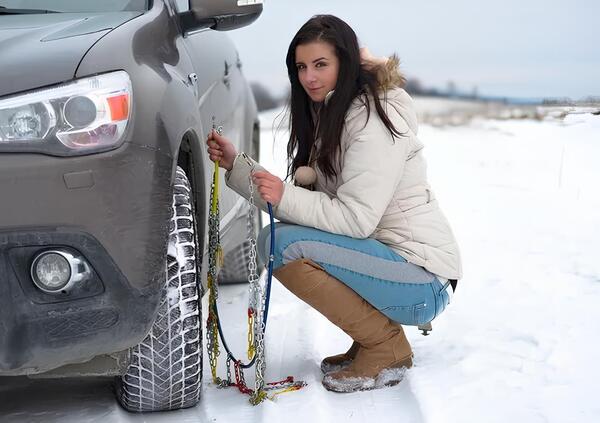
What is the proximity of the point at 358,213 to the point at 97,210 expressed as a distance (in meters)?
0.90

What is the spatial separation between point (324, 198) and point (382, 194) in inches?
7.4

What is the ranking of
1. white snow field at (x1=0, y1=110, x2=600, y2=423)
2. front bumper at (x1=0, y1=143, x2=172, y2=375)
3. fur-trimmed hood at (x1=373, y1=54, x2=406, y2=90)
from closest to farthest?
front bumper at (x1=0, y1=143, x2=172, y2=375) → white snow field at (x1=0, y1=110, x2=600, y2=423) → fur-trimmed hood at (x1=373, y1=54, x2=406, y2=90)

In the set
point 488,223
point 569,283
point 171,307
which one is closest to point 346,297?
point 171,307

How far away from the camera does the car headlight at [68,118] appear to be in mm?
1967

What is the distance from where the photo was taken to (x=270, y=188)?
2656 mm

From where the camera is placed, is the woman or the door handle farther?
the door handle

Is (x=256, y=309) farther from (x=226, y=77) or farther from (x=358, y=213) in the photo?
(x=226, y=77)

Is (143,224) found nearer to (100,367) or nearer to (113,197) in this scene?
(113,197)

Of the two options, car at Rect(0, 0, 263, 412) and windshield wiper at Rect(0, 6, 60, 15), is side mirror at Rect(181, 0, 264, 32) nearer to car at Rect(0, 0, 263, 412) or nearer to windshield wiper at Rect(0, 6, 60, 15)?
car at Rect(0, 0, 263, 412)

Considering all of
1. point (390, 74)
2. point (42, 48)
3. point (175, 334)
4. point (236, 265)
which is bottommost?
point (236, 265)

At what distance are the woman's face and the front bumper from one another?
2.46ft

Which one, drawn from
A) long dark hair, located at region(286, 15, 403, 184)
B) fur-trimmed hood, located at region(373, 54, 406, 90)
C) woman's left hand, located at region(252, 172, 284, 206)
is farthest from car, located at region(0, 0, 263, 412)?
fur-trimmed hood, located at region(373, 54, 406, 90)

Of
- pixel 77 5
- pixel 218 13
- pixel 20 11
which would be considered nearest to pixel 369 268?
pixel 218 13

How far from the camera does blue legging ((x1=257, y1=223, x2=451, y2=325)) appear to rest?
268cm
